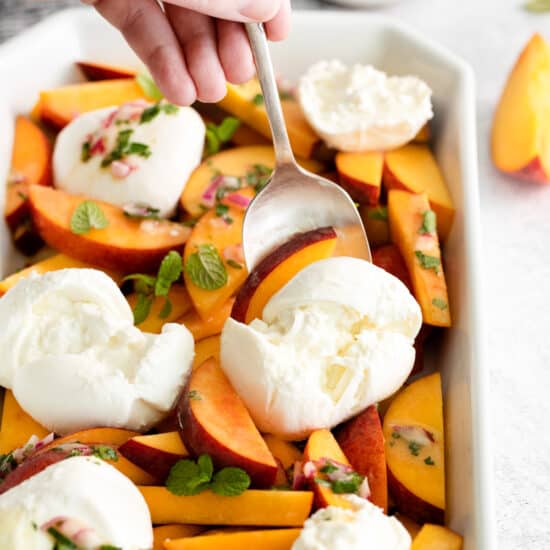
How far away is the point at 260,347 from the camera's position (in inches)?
75.7

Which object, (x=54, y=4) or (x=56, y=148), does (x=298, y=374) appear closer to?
(x=56, y=148)

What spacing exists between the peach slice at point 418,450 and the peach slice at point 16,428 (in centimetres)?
79

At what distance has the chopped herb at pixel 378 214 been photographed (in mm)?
2520

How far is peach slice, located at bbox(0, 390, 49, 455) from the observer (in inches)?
81.0

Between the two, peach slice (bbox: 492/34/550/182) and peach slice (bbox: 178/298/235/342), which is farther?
peach slice (bbox: 492/34/550/182)

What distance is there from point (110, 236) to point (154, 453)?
0.75 m

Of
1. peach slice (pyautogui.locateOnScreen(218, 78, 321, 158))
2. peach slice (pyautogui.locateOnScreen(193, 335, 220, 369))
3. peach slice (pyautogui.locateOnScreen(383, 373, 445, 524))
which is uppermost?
peach slice (pyautogui.locateOnScreen(218, 78, 321, 158))

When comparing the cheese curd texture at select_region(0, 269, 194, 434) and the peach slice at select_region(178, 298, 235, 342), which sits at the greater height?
the cheese curd texture at select_region(0, 269, 194, 434)

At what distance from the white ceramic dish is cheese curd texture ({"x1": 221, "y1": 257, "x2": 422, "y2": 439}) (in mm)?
161

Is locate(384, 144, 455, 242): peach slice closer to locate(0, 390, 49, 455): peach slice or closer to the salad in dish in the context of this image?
the salad in dish

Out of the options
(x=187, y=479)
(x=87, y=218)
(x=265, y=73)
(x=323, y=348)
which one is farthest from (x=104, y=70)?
(x=187, y=479)

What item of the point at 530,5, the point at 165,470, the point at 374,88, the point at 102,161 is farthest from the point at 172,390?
the point at 530,5

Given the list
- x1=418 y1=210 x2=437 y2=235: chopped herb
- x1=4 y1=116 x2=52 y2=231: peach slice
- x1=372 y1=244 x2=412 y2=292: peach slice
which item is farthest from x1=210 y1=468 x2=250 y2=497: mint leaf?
x1=4 y1=116 x2=52 y2=231: peach slice

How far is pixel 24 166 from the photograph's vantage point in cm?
266
